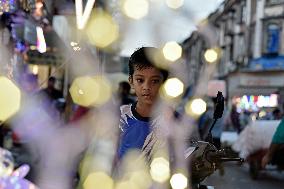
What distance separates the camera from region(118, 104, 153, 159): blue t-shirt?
2787mm

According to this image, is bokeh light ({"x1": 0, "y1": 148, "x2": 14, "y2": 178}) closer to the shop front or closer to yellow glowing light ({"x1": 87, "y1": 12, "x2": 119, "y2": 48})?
yellow glowing light ({"x1": 87, "y1": 12, "x2": 119, "y2": 48})

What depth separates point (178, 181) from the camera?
2.41m

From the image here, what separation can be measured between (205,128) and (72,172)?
4438mm

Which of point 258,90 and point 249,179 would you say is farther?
point 258,90

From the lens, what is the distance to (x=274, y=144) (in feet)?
16.1

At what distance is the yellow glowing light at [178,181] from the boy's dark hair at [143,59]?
0.71 meters

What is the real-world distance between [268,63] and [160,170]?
33397 millimetres

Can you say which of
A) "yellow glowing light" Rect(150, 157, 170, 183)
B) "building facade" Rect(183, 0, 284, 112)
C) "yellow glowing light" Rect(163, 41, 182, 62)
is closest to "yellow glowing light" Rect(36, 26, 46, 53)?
"yellow glowing light" Rect(163, 41, 182, 62)

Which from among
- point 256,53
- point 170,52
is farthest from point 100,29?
point 256,53

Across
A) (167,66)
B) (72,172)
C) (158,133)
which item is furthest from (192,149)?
(72,172)

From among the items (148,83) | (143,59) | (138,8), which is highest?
(138,8)

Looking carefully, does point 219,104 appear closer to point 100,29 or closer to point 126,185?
point 126,185

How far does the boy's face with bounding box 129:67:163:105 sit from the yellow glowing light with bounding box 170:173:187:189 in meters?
0.59

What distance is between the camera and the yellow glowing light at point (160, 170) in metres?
2.46
